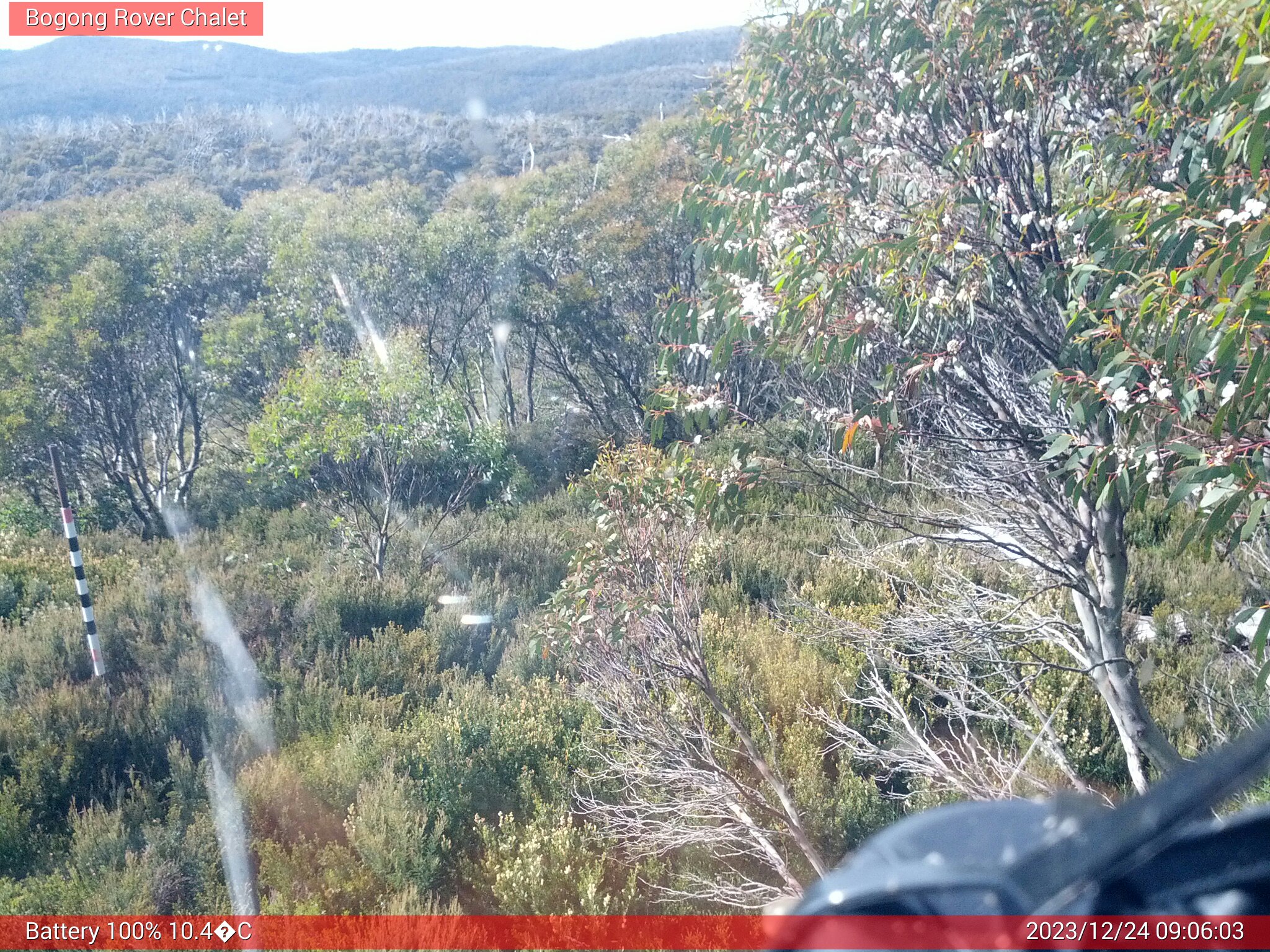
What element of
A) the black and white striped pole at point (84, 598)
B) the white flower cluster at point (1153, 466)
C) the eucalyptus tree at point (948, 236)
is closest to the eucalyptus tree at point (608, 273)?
the black and white striped pole at point (84, 598)

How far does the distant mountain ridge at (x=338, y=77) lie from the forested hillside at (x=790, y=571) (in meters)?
24.3

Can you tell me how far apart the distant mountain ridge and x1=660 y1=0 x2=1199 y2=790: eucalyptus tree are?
26.0 metres

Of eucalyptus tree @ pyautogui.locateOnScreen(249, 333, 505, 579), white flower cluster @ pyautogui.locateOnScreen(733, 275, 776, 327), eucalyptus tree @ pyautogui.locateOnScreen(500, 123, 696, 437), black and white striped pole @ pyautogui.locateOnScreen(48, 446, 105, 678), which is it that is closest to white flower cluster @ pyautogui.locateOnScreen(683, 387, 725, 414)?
white flower cluster @ pyautogui.locateOnScreen(733, 275, 776, 327)

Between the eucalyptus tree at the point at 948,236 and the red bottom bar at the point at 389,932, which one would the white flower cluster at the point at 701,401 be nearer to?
the eucalyptus tree at the point at 948,236

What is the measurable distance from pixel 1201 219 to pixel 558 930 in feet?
11.5

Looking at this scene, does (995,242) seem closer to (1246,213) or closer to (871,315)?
(871,315)

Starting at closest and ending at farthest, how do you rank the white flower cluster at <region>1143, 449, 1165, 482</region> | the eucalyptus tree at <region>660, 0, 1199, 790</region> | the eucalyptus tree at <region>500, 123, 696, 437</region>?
the white flower cluster at <region>1143, 449, 1165, 482</region>, the eucalyptus tree at <region>660, 0, 1199, 790</region>, the eucalyptus tree at <region>500, 123, 696, 437</region>

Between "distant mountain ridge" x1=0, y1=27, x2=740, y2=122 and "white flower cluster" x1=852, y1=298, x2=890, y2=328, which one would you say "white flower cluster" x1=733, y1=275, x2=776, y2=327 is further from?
"distant mountain ridge" x1=0, y1=27, x2=740, y2=122

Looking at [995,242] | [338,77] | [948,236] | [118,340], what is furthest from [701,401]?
[338,77]

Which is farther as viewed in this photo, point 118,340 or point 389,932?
point 118,340

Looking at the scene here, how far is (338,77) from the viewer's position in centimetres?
4259

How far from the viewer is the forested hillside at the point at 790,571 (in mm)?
2746

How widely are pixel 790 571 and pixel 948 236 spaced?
540 centimetres

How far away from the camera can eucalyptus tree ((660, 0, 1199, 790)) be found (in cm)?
309
